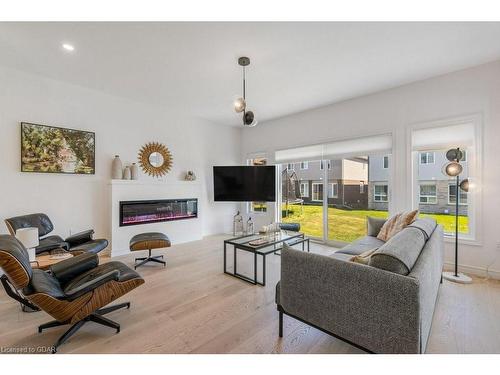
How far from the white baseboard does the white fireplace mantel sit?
179 inches

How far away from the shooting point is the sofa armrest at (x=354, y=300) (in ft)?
4.33

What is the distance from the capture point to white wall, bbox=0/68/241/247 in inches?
132

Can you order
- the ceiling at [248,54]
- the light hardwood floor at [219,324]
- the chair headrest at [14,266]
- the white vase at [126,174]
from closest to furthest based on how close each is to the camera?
the chair headrest at [14,266] < the light hardwood floor at [219,324] < the ceiling at [248,54] < the white vase at [126,174]

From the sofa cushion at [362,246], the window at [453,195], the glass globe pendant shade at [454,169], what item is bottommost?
the sofa cushion at [362,246]

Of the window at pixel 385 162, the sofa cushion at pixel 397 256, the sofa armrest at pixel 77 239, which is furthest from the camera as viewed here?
the window at pixel 385 162

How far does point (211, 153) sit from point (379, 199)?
388cm

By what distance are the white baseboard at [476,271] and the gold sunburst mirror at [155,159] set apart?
17.2 feet

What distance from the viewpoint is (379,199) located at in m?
4.25

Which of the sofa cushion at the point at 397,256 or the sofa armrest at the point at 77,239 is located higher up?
the sofa cushion at the point at 397,256

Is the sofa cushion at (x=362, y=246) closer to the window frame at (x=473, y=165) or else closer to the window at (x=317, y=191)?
the window frame at (x=473, y=165)

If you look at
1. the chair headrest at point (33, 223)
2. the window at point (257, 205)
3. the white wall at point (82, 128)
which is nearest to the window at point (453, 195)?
the window at point (257, 205)

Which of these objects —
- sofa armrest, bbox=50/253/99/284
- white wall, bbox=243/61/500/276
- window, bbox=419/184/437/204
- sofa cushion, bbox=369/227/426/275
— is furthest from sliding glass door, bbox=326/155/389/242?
sofa armrest, bbox=50/253/99/284
